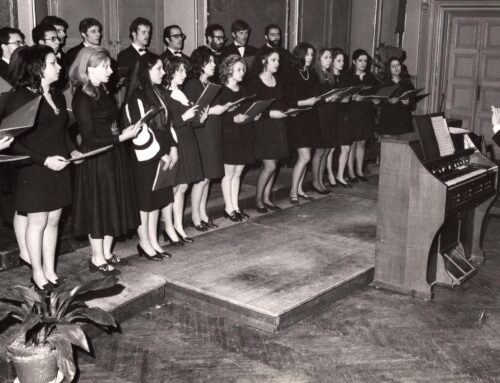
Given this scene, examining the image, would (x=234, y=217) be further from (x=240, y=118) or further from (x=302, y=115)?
(x=302, y=115)

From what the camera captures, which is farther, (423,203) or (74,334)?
(423,203)

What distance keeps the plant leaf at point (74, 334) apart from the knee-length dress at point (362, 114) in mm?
5470

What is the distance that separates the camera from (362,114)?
8555 millimetres

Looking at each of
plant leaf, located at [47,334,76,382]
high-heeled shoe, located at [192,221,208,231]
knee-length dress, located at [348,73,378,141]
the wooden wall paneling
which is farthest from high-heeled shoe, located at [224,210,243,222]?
plant leaf, located at [47,334,76,382]

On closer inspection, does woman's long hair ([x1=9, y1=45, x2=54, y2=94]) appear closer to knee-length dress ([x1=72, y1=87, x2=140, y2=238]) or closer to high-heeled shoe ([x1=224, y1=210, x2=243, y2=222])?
knee-length dress ([x1=72, y1=87, x2=140, y2=238])

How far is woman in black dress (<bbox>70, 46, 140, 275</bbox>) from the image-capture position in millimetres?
4914

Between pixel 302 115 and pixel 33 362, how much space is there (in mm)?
4786

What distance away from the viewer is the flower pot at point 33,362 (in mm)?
3557

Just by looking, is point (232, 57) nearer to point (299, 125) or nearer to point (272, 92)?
point (272, 92)

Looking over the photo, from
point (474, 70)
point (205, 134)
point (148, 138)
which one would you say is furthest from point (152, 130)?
point (474, 70)

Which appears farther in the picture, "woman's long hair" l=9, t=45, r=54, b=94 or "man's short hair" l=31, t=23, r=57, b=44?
"man's short hair" l=31, t=23, r=57, b=44

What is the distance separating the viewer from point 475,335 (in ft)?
15.6

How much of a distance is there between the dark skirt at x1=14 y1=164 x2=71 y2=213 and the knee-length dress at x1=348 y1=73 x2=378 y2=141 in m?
4.58

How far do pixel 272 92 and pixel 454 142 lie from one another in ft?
6.27
